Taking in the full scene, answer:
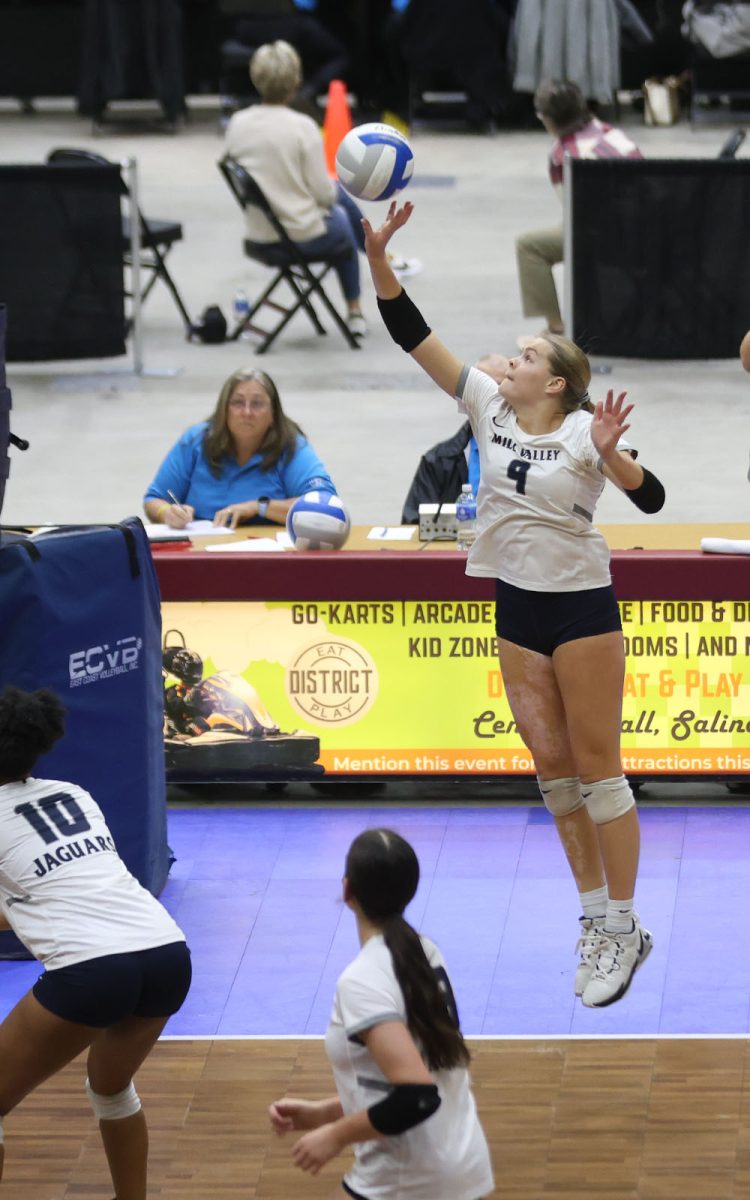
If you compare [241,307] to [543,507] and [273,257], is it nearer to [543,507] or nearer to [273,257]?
[273,257]

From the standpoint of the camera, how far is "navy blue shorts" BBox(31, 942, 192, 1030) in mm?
4887

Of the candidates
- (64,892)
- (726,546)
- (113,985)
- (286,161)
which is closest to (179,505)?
(726,546)

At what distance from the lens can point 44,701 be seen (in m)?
5.15

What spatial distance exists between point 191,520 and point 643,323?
587 cm

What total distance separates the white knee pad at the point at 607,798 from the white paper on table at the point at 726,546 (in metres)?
2.29

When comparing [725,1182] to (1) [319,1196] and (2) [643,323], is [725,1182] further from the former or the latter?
(2) [643,323]

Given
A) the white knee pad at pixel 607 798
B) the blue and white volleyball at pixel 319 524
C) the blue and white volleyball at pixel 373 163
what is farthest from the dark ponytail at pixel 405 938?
the blue and white volleyball at pixel 319 524

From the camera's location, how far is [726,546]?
313 inches

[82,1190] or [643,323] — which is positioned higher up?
[82,1190]

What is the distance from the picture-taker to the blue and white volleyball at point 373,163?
249 inches

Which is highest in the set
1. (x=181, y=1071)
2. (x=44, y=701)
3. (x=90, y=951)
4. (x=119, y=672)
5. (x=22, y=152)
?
(x=44, y=701)

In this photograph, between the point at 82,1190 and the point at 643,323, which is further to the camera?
the point at 643,323

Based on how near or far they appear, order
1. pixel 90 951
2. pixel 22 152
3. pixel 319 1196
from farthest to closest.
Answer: pixel 22 152
pixel 319 1196
pixel 90 951

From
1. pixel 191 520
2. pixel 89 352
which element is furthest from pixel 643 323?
pixel 191 520
